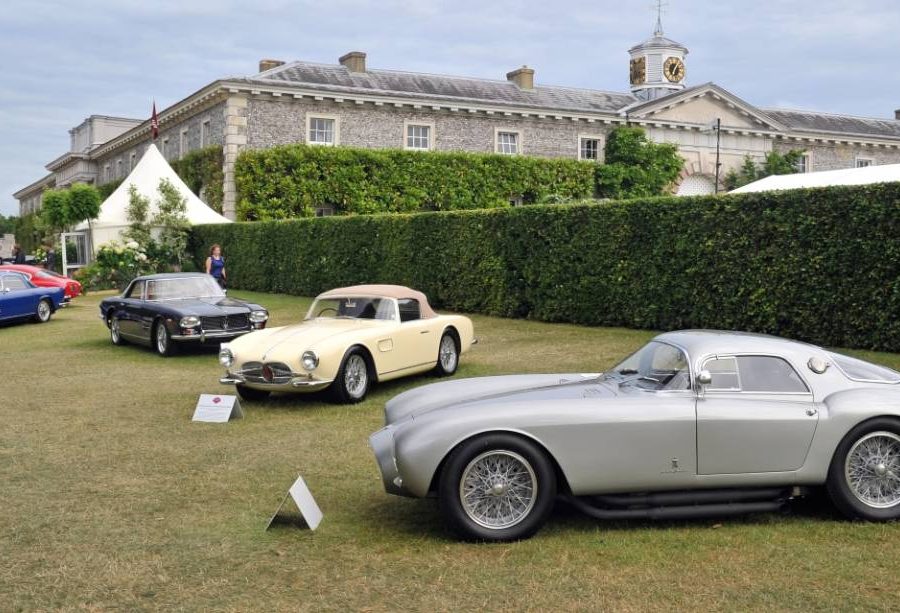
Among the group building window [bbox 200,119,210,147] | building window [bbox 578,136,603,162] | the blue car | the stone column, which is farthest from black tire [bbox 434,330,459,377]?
building window [bbox 578,136,603,162]

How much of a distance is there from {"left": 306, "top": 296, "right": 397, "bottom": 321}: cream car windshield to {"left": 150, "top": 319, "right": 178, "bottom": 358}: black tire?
4137 millimetres

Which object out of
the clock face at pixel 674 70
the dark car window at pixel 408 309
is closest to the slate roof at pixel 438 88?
the clock face at pixel 674 70

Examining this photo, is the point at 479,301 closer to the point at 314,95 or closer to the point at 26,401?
the point at 26,401

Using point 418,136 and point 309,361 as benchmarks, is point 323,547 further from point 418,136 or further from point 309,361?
point 418,136

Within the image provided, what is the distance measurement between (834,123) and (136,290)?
4354 centimetres

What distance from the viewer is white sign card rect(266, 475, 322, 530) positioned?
19.0ft

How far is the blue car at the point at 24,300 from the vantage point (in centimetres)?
2073

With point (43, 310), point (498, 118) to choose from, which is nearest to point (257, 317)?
point (43, 310)

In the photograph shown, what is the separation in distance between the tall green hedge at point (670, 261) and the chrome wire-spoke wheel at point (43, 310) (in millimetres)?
7371

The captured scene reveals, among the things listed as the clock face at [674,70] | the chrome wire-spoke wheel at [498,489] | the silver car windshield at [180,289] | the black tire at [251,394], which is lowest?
the black tire at [251,394]

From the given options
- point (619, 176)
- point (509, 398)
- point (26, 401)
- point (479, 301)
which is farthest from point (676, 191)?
point (509, 398)

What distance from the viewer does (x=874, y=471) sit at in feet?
19.2

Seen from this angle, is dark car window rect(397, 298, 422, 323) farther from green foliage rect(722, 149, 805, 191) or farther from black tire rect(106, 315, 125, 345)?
green foliage rect(722, 149, 805, 191)

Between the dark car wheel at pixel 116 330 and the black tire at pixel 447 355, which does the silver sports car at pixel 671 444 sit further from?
the dark car wheel at pixel 116 330
